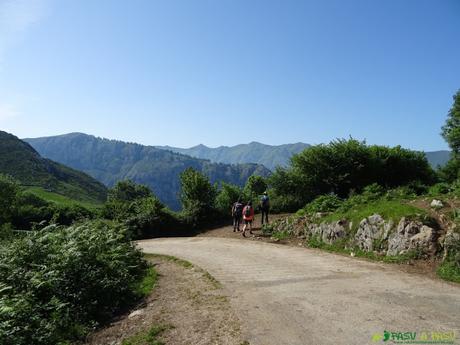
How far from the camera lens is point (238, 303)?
8.85 metres

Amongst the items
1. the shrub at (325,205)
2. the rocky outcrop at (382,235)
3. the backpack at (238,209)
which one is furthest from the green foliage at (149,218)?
the rocky outcrop at (382,235)

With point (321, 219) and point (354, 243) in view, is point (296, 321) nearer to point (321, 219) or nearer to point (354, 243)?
point (354, 243)

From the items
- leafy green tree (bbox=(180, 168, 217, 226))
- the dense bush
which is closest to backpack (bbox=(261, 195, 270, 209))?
leafy green tree (bbox=(180, 168, 217, 226))

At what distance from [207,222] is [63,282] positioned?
668 inches

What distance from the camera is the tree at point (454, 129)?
48219 millimetres

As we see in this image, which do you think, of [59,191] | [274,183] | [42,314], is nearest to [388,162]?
[274,183]

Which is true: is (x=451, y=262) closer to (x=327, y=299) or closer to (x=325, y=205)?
(x=327, y=299)

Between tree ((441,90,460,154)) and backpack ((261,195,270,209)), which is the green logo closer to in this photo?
backpack ((261,195,270,209))

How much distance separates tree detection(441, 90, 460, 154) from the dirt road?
42829mm

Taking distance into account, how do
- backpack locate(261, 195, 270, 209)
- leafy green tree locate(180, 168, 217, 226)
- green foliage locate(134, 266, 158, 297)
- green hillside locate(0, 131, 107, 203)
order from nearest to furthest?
green foliage locate(134, 266, 158, 297) < backpack locate(261, 195, 270, 209) < leafy green tree locate(180, 168, 217, 226) < green hillside locate(0, 131, 107, 203)

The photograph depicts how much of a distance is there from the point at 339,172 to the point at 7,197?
35.3 metres

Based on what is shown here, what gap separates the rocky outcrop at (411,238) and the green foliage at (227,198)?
15902mm

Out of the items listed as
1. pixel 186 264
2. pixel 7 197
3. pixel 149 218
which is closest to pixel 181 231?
pixel 149 218

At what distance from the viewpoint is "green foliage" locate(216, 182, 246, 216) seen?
27.9 m
